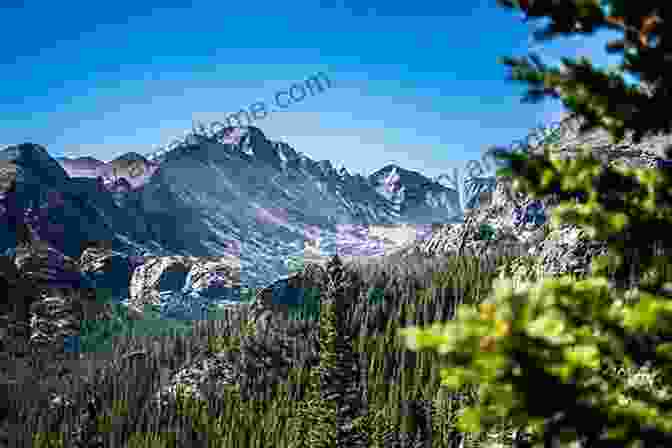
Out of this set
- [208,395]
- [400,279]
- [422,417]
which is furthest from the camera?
[400,279]

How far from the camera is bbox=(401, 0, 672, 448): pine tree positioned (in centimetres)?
430

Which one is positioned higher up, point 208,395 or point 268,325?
point 268,325

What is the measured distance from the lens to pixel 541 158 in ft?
17.4

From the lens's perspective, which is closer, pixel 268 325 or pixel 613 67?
pixel 613 67

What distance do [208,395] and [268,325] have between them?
40.1 metres

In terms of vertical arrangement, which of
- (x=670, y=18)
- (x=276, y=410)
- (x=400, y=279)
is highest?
(x=670, y=18)

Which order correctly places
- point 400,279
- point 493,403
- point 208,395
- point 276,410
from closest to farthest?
point 493,403 < point 276,410 < point 208,395 < point 400,279

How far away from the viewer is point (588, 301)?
482cm

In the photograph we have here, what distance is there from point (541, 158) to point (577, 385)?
6.83ft

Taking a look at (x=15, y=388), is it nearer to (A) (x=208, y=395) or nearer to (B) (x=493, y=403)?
(A) (x=208, y=395)

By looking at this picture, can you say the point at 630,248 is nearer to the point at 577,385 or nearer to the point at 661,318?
the point at 661,318

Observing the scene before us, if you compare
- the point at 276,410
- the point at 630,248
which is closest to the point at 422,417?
the point at 276,410

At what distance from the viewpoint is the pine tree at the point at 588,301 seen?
430 centimetres

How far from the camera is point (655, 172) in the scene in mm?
5348
